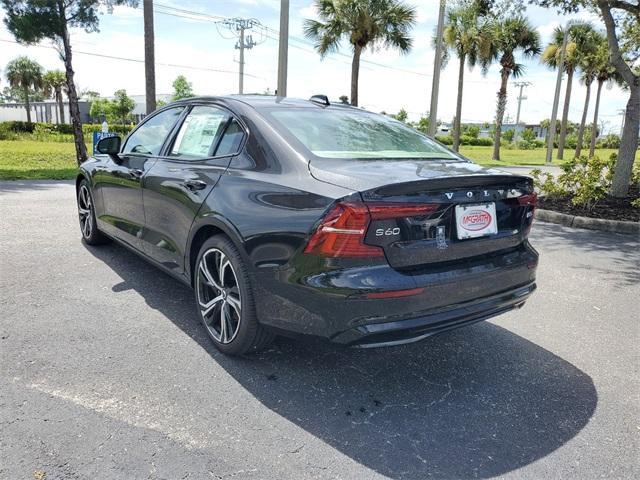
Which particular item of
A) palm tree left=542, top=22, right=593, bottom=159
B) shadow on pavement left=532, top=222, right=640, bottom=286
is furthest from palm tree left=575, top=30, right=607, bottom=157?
shadow on pavement left=532, top=222, right=640, bottom=286

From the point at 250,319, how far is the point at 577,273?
393cm

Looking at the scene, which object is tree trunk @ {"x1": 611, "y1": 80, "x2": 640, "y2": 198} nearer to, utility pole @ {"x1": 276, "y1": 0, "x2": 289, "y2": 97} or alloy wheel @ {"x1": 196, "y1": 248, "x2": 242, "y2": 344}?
utility pole @ {"x1": 276, "y1": 0, "x2": 289, "y2": 97}

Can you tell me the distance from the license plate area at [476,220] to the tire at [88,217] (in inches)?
153

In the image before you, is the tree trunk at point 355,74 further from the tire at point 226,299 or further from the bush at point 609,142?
the bush at point 609,142

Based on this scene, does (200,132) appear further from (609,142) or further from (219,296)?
(609,142)

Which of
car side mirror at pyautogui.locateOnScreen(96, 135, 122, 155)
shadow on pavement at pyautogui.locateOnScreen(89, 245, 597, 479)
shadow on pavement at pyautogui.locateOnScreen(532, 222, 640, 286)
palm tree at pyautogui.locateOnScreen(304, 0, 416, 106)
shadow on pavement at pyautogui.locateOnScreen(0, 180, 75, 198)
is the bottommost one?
shadow on pavement at pyautogui.locateOnScreen(89, 245, 597, 479)

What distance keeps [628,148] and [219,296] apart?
28.6 ft

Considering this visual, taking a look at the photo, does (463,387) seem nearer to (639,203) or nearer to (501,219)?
(501,219)

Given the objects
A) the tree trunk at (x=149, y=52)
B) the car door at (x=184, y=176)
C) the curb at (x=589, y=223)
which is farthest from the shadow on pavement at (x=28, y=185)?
the curb at (x=589, y=223)

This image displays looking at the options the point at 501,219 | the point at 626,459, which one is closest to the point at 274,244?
the point at 501,219

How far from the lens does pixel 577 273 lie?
525cm

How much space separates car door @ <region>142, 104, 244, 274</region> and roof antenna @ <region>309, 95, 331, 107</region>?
2.51 ft

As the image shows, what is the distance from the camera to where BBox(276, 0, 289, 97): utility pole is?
10.7 metres

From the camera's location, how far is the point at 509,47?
29094 mm
